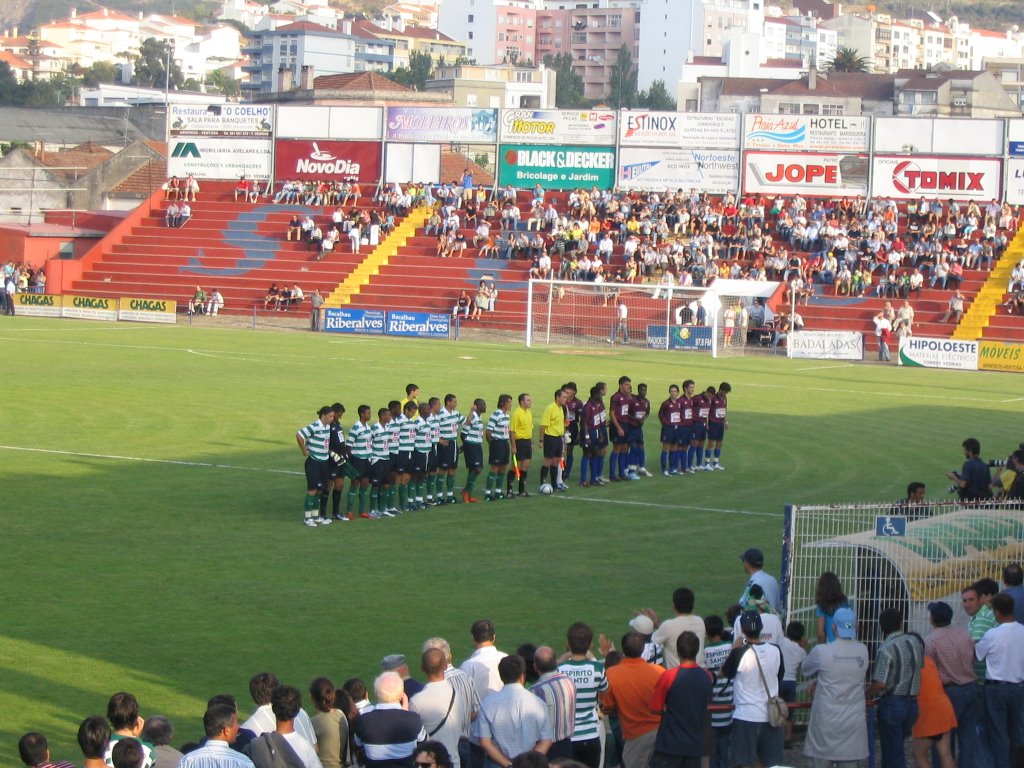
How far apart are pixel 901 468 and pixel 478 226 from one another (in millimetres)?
35364

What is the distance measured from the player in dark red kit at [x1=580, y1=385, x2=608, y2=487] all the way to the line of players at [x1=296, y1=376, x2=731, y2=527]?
2 centimetres

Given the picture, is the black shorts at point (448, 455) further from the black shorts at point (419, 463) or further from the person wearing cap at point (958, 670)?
the person wearing cap at point (958, 670)

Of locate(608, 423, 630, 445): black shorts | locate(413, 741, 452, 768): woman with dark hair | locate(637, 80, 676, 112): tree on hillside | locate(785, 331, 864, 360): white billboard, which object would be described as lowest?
locate(413, 741, 452, 768): woman with dark hair

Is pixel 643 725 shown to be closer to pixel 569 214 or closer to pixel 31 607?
pixel 31 607

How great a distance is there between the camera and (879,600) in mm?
11828

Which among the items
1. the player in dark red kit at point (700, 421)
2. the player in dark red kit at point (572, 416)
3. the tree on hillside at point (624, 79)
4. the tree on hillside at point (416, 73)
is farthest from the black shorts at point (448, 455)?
the tree on hillside at point (624, 79)

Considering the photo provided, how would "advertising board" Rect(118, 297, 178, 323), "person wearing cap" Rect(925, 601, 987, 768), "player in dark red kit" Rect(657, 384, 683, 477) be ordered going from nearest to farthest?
1. "person wearing cap" Rect(925, 601, 987, 768)
2. "player in dark red kit" Rect(657, 384, 683, 477)
3. "advertising board" Rect(118, 297, 178, 323)

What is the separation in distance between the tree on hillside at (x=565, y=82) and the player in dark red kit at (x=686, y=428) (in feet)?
463

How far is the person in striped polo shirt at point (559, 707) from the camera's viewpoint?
8508 mm

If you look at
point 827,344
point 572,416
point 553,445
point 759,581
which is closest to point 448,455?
point 553,445

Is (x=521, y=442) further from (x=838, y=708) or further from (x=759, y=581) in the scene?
(x=838, y=708)

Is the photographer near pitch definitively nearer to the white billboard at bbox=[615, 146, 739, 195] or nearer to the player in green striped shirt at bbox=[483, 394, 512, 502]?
the player in green striped shirt at bbox=[483, 394, 512, 502]

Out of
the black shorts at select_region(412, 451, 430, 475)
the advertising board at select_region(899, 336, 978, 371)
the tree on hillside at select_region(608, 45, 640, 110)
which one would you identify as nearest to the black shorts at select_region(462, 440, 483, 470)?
the black shorts at select_region(412, 451, 430, 475)

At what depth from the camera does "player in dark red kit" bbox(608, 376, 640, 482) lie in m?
22.6
